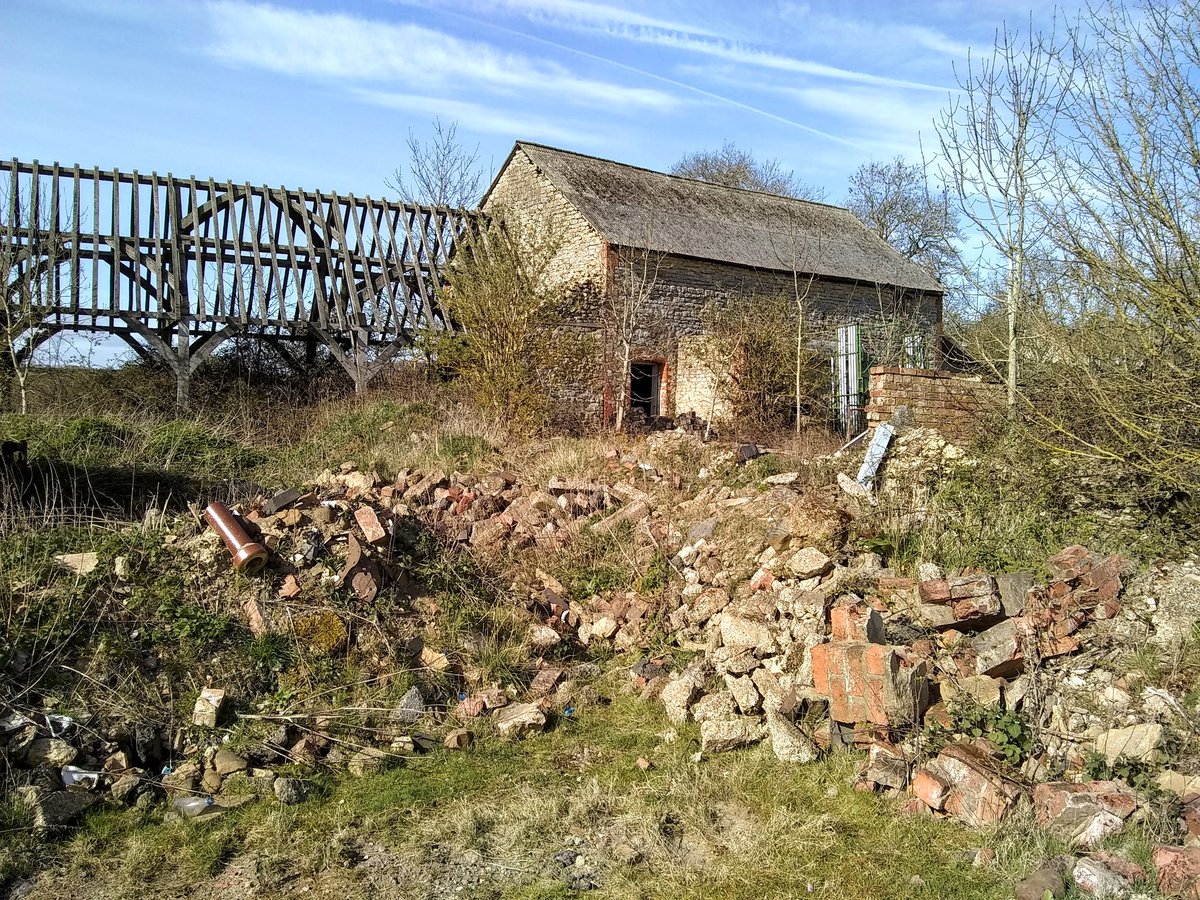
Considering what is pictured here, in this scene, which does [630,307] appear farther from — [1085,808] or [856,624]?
[1085,808]

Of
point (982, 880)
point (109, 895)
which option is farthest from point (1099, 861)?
point (109, 895)

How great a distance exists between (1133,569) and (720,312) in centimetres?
1236

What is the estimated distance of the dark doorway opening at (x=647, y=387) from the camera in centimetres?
1784

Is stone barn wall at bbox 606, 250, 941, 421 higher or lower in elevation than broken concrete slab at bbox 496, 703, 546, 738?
higher

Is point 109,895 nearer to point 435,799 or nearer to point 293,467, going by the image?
point 435,799

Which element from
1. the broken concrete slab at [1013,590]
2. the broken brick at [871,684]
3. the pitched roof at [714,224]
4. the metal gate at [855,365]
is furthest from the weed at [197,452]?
the metal gate at [855,365]

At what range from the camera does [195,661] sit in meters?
6.30

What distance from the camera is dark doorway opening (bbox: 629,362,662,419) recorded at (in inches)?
703

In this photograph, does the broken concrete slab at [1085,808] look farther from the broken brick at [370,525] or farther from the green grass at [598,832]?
the broken brick at [370,525]

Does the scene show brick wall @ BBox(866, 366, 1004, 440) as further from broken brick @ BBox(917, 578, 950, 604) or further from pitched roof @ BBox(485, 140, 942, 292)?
pitched roof @ BBox(485, 140, 942, 292)

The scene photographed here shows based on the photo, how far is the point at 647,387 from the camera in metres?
18.6

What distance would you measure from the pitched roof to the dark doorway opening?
7.78ft

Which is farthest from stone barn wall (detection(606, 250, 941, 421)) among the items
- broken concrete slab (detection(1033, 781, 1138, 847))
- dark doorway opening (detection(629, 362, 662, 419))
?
broken concrete slab (detection(1033, 781, 1138, 847))

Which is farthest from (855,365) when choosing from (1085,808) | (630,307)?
(1085,808)
